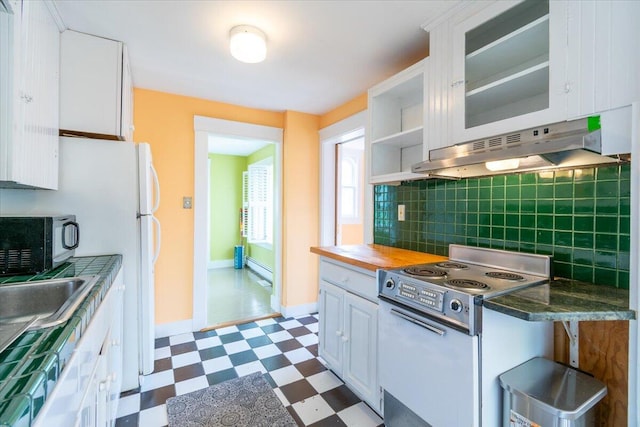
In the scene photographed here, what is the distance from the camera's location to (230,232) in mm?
5766

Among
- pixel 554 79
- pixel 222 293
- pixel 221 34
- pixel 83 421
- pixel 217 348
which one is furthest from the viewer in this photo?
pixel 222 293

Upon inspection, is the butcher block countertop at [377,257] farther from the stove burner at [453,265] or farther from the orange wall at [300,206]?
the orange wall at [300,206]

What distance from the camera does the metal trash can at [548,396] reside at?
1.01 m

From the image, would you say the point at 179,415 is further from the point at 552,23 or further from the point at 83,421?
the point at 552,23

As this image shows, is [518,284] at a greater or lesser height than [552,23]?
lesser

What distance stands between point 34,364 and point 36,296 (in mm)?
869

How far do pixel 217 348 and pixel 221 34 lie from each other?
2407mm

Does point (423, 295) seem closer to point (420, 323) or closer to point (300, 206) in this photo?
point (420, 323)

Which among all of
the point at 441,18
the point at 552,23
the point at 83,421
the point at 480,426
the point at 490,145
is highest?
the point at 441,18

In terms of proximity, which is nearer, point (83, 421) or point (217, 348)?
point (83, 421)

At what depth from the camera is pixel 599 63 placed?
3.55 feet

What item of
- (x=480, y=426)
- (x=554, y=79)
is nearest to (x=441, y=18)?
(x=554, y=79)

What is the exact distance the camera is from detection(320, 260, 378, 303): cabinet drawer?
166 centimetres

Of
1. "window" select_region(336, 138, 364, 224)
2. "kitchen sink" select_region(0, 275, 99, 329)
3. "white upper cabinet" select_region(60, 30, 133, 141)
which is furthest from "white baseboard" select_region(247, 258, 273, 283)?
"kitchen sink" select_region(0, 275, 99, 329)
